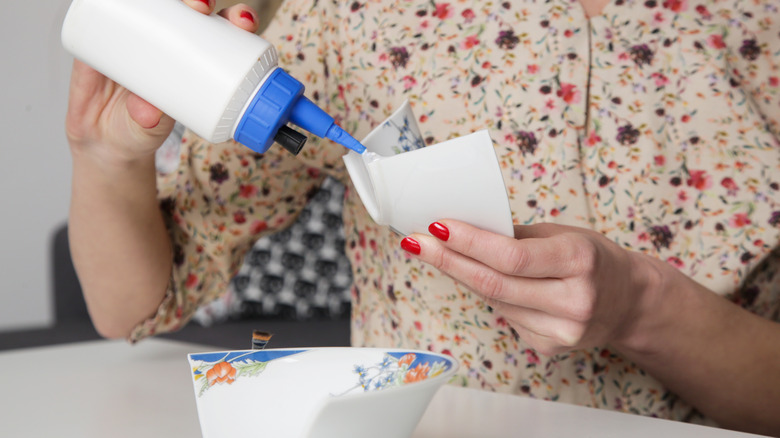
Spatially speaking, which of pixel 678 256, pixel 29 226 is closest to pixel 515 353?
pixel 678 256

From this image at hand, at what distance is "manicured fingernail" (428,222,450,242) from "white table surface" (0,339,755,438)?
0.47 feet

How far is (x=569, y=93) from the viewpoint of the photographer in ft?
2.36

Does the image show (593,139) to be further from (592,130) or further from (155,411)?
(155,411)

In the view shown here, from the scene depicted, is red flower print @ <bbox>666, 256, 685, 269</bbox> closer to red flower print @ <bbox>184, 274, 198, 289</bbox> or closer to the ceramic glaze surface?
the ceramic glaze surface

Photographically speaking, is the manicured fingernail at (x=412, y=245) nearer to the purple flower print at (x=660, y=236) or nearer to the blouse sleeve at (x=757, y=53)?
the purple flower print at (x=660, y=236)

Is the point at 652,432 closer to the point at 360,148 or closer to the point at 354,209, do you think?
the point at 360,148

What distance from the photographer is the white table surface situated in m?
0.48

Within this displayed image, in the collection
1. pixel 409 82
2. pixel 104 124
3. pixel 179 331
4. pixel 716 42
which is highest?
pixel 716 42

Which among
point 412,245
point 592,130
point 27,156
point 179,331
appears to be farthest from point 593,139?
point 27,156

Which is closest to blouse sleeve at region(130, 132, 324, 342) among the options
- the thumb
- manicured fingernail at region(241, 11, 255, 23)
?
the thumb

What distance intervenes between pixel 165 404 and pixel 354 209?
0.37 metres

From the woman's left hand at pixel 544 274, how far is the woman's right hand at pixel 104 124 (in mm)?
280

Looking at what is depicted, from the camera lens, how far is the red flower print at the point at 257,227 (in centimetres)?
85

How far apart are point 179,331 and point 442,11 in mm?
1351
